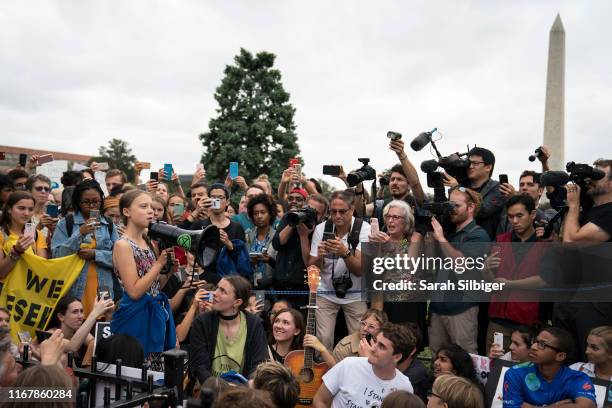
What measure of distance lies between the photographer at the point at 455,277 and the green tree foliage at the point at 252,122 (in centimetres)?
2545

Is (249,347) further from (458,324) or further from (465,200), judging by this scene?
(465,200)

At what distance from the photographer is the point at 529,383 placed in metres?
4.96

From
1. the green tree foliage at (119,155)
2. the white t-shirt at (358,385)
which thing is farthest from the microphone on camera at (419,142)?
the green tree foliage at (119,155)

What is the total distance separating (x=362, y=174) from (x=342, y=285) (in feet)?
3.75

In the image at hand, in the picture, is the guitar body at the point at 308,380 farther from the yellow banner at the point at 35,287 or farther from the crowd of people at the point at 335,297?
the yellow banner at the point at 35,287

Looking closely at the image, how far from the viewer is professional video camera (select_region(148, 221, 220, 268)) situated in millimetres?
4359

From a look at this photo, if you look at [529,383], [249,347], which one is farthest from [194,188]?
[529,383]

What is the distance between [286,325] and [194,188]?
2589 millimetres

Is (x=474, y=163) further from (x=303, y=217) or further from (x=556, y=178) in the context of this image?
(x=303, y=217)

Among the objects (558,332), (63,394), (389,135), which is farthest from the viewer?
(389,135)

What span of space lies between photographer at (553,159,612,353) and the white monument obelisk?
16790 millimetres

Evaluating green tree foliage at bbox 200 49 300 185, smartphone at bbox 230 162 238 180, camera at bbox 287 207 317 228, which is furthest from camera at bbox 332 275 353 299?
green tree foliage at bbox 200 49 300 185

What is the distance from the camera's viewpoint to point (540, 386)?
16.1 ft

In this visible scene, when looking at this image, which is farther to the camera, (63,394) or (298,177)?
(298,177)
